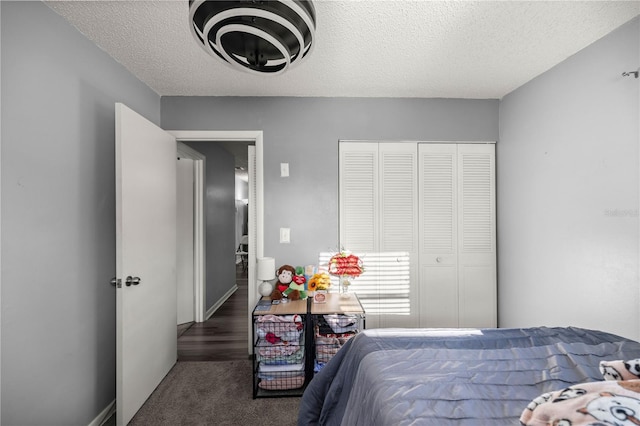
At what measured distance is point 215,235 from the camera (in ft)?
13.7

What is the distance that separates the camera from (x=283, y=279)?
2.49 meters

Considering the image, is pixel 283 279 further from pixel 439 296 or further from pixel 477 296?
pixel 477 296

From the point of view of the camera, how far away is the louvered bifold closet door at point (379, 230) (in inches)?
107

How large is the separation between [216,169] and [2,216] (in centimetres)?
297

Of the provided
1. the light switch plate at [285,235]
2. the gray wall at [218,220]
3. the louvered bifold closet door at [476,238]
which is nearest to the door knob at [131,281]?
the light switch plate at [285,235]

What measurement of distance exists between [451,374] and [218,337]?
2764mm

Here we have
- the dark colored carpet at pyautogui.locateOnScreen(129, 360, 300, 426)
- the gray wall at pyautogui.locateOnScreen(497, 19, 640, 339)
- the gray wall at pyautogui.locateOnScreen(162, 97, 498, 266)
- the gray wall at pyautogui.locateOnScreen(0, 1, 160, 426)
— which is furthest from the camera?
the gray wall at pyautogui.locateOnScreen(162, 97, 498, 266)

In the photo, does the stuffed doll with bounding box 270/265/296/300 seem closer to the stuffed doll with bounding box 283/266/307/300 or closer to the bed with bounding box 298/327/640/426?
the stuffed doll with bounding box 283/266/307/300

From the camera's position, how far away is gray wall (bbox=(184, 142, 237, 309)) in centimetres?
390

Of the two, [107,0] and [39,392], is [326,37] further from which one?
[39,392]

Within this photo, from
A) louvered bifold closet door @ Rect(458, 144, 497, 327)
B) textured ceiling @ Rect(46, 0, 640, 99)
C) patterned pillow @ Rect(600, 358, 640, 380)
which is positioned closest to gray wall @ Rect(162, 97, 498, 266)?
textured ceiling @ Rect(46, 0, 640, 99)

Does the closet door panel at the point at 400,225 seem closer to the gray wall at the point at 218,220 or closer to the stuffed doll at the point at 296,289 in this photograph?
the stuffed doll at the point at 296,289

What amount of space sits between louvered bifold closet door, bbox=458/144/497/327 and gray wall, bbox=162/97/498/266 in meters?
0.81

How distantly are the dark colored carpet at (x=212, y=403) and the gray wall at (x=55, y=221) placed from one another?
342 millimetres
